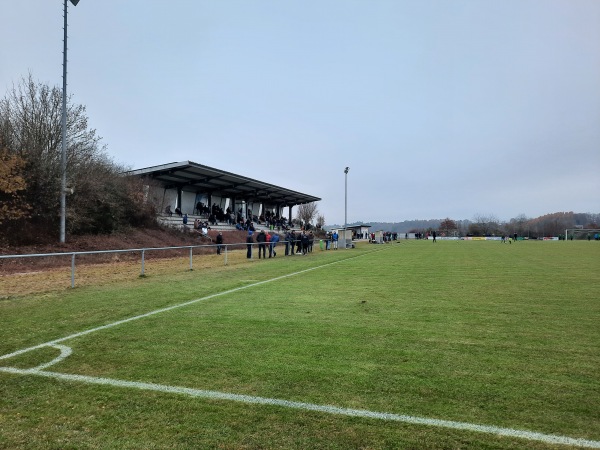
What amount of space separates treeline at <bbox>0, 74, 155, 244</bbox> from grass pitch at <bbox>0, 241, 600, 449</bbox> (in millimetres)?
16120

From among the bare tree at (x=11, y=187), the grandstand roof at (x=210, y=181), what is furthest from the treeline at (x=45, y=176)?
the grandstand roof at (x=210, y=181)

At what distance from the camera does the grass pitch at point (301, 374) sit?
2.99 m

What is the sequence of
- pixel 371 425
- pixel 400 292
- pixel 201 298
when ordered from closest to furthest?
pixel 371 425 < pixel 201 298 < pixel 400 292

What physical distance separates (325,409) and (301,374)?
2.78 feet

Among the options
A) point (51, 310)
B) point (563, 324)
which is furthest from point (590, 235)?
point (51, 310)

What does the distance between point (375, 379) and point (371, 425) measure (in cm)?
98

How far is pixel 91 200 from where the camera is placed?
2695 cm

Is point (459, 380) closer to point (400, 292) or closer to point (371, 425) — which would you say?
point (371, 425)

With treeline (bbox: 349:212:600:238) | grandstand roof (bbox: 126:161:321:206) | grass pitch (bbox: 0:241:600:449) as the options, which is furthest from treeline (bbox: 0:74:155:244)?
treeline (bbox: 349:212:600:238)

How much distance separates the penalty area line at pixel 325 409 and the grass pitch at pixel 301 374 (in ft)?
0.06

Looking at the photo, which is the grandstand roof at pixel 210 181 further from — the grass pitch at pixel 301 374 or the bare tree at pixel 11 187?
the grass pitch at pixel 301 374

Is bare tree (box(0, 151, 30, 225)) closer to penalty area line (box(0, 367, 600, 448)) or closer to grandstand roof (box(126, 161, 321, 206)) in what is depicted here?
grandstand roof (box(126, 161, 321, 206))

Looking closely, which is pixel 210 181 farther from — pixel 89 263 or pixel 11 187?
pixel 89 263

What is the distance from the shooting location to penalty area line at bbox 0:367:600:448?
288cm
